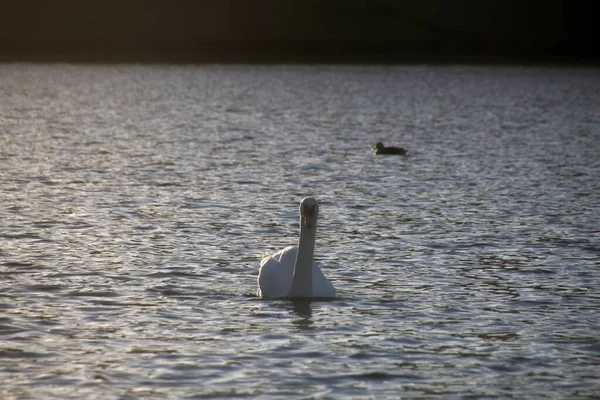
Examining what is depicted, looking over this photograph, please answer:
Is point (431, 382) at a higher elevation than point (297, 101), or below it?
below

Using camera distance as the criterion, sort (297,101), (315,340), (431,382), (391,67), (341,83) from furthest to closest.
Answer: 1. (391,67)
2. (341,83)
3. (297,101)
4. (315,340)
5. (431,382)

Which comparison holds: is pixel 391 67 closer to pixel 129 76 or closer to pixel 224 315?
pixel 129 76

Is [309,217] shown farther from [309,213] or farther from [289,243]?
[289,243]

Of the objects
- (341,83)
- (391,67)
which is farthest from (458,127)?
(391,67)

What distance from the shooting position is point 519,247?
21.6 metres

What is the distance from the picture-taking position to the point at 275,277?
56.9 feet

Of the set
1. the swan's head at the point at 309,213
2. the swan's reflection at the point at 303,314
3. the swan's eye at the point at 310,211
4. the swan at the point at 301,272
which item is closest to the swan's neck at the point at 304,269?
the swan at the point at 301,272

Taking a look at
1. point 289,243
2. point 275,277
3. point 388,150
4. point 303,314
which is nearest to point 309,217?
point 275,277

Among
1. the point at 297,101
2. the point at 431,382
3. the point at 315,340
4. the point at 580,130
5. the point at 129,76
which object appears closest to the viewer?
the point at 431,382

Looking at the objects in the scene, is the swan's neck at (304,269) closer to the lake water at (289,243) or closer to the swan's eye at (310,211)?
the lake water at (289,243)

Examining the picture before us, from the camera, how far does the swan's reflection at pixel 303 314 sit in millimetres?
15539

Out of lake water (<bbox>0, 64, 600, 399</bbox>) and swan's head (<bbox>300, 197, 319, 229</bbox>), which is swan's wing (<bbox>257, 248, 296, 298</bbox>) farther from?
swan's head (<bbox>300, 197, 319, 229</bbox>)

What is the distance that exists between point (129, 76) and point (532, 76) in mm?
38227

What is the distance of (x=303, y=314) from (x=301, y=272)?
34.4 inches
